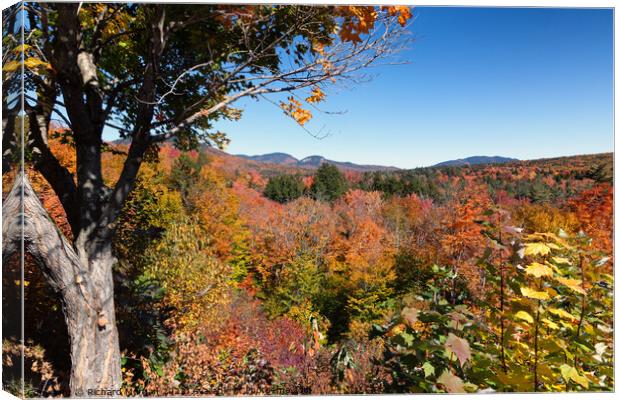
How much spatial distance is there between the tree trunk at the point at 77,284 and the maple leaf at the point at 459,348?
9.23ft

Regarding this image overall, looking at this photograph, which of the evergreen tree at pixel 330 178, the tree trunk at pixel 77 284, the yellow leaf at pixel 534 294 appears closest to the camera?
the yellow leaf at pixel 534 294

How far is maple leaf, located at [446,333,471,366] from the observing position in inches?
69.8

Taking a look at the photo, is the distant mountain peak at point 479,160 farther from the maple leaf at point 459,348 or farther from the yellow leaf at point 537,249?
the maple leaf at point 459,348

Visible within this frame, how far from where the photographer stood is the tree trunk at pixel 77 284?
283 cm

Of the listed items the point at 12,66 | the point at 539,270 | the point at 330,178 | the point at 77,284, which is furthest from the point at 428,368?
the point at 12,66

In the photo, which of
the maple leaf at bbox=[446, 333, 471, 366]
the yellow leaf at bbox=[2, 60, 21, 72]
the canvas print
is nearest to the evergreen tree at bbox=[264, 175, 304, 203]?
the canvas print

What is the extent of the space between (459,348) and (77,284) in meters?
2.89

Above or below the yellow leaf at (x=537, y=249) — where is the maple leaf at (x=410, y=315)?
below

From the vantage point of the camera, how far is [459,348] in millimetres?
1790

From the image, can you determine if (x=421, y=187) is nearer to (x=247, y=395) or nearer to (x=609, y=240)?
(x=609, y=240)

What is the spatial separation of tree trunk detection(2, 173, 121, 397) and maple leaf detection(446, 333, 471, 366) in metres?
2.81

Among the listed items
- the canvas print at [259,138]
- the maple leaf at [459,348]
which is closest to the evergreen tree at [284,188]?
the canvas print at [259,138]

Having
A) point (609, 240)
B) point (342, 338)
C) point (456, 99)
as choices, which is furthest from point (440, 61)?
point (342, 338)

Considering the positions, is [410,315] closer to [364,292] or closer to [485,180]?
[485,180]
